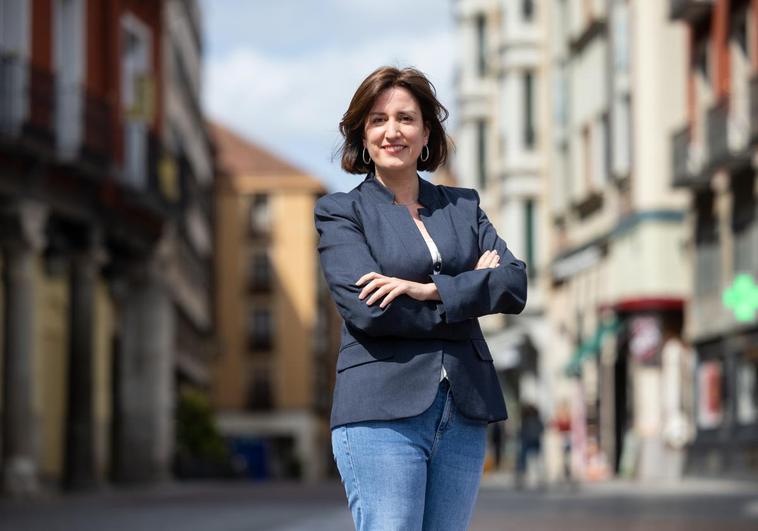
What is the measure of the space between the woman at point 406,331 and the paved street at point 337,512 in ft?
38.6

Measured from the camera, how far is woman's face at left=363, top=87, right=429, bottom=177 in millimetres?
4645

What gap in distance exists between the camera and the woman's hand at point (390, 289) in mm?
4383

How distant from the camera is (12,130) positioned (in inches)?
1026

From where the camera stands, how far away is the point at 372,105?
4.66 meters

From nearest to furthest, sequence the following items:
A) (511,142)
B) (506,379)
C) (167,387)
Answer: (167,387), (511,142), (506,379)

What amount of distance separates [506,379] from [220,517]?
4221 centimetres

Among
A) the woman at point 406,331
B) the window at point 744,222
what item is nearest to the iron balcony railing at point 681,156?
the window at point 744,222

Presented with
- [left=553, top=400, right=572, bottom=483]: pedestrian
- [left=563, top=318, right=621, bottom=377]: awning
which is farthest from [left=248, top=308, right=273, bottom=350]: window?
[left=553, top=400, right=572, bottom=483]: pedestrian

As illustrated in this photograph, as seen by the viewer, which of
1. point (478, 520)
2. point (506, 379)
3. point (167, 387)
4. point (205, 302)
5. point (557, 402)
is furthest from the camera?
point (205, 302)

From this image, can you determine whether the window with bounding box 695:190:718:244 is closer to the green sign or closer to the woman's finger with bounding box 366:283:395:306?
the green sign

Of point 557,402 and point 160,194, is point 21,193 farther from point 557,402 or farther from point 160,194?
point 557,402

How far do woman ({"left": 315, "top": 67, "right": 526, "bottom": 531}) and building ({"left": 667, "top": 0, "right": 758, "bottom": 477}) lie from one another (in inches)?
1102

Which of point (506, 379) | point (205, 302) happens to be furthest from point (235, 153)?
point (506, 379)

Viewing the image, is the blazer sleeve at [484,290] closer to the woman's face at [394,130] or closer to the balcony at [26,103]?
the woman's face at [394,130]
